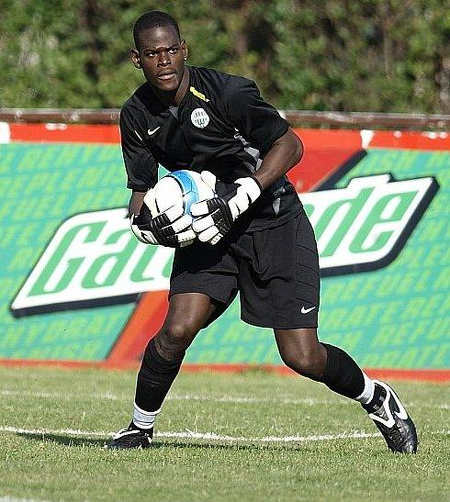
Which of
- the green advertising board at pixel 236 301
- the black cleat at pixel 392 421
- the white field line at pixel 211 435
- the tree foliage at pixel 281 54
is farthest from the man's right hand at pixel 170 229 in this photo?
the tree foliage at pixel 281 54

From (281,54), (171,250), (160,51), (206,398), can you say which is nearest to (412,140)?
(171,250)

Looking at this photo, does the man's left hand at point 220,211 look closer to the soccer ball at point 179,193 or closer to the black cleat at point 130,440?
the soccer ball at point 179,193

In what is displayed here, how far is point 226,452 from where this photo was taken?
683 centimetres

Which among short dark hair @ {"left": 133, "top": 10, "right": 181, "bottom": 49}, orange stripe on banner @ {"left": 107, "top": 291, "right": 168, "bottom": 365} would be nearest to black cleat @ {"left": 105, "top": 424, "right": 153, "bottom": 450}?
short dark hair @ {"left": 133, "top": 10, "right": 181, "bottom": 49}

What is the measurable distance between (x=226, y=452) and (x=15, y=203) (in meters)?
5.26

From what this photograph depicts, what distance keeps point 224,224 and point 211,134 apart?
18.9 inches

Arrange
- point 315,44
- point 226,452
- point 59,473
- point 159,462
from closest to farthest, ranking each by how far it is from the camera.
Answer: point 59,473 < point 159,462 < point 226,452 < point 315,44

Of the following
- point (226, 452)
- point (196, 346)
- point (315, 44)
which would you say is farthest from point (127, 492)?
point (315, 44)

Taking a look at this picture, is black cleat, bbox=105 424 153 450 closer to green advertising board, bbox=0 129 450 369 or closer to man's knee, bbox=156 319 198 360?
man's knee, bbox=156 319 198 360

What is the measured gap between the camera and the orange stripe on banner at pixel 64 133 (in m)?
11.5

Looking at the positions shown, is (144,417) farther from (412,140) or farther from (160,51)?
(412,140)

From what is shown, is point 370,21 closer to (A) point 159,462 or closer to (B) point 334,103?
(B) point 334,103

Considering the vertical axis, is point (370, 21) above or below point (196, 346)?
above

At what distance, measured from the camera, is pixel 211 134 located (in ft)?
21.1
